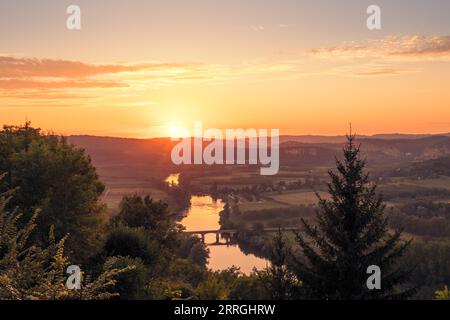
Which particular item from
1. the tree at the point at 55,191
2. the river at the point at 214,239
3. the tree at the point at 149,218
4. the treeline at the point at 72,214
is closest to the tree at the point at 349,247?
the treeline at the point at 72,214

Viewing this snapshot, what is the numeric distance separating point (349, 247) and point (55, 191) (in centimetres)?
2011

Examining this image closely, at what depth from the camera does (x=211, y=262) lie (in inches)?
3711

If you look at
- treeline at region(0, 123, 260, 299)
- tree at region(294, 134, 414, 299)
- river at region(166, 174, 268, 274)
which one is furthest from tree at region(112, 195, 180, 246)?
river at region(166, 174, 268, 274)

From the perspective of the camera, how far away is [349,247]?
19.5 metres

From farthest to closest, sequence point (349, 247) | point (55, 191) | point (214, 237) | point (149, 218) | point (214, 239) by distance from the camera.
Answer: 1. point (214, 237)
2. point (214, 239)
3. point (149, 218)
4. point (55, 191)
5. point (349, 247)

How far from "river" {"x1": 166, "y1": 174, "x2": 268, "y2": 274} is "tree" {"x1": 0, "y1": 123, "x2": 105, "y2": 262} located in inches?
1813

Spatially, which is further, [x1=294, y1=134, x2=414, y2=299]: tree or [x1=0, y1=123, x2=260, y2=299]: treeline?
[x1=0, y1=123, x2=260, y2=299]: treeline

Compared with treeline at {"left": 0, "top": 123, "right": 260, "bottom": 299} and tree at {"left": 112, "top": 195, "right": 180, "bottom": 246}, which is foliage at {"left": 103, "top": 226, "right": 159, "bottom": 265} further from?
tree at {"left": 112, "top": 195, "right": 180, "bottom": 246}

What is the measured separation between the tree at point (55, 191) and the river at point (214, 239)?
4605cm

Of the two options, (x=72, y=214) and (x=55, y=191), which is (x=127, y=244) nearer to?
(x=72, y=214)

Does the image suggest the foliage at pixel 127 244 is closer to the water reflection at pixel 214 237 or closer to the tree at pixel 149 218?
the tree at pixel 149 218

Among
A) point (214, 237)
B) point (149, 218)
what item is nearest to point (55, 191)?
point (149, 218)

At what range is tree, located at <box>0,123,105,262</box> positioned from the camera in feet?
92.9
